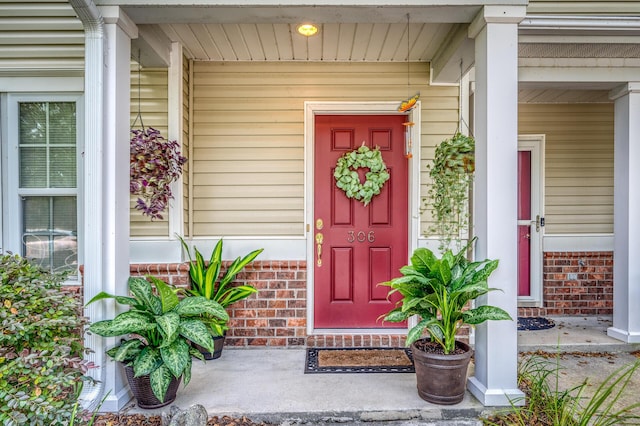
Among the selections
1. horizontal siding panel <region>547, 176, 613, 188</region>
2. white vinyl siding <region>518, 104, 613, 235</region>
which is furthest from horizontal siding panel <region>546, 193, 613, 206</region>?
horizontal siding panel <region>547, 176, 613, 188</region>

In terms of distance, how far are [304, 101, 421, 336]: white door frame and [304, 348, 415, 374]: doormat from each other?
0.68 feet

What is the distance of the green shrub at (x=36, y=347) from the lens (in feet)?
5.42

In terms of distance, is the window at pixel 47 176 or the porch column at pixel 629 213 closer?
the window at pixel 47 176

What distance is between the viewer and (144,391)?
2379 millimetres

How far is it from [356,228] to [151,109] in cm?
200

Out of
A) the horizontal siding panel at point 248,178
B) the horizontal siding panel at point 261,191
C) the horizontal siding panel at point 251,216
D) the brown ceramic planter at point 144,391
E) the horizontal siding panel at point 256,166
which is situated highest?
the horizontal siding panel at point 256,166

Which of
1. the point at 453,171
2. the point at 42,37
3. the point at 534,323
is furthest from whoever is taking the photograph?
the point at 534,323

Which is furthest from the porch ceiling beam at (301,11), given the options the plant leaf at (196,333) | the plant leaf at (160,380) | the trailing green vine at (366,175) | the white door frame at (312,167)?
the plant leaf at (160,380)

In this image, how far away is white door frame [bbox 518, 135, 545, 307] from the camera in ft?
15.0

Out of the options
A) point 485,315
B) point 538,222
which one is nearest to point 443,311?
point 485,315

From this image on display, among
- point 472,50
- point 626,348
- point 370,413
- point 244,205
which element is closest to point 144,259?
point 244,205

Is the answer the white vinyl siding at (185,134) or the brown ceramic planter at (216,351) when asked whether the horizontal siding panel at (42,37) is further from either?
the brown ceramic planter at (216,351)

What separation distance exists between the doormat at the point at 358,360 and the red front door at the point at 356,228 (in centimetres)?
30

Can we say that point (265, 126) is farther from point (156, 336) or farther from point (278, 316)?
point (156, 336)
